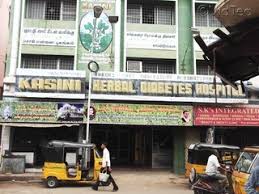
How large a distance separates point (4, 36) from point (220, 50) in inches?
1088

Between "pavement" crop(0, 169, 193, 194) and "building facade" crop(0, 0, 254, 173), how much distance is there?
1.90 metres

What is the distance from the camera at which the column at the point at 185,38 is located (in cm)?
2064

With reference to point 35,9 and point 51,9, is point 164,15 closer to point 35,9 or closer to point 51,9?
point 51,9

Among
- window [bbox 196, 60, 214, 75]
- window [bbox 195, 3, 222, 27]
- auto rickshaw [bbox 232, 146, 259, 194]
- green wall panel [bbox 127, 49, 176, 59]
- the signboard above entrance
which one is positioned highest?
window [bbox 195, 3, 222, 27]

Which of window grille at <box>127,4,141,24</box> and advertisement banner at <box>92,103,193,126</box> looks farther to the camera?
window grille at <box>127,4,141,24</box>

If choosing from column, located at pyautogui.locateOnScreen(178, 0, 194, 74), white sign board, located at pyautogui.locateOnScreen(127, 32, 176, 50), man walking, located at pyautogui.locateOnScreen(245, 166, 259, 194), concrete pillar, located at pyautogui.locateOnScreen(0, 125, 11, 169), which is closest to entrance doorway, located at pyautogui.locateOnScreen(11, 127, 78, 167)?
concrete pillar, located at pyautogui.locateOnScreen(0, 125, 11, 169)

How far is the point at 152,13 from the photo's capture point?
2169cm

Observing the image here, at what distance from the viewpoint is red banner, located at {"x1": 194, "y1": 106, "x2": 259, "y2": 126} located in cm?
1922

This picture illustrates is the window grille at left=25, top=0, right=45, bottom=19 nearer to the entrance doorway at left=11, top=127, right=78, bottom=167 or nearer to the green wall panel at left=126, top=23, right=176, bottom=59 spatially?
the green wall panel at left=126, top=23, right=176, bottom=59

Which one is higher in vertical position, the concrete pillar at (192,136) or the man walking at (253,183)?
the concrete pillar at (192,136)

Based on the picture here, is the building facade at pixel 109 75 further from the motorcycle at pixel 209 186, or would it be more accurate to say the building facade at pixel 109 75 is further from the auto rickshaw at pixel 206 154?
the motorcycle at pixel 209 186

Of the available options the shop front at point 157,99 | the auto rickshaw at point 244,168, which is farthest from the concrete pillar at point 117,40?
the auto rickshaw at point 244,168

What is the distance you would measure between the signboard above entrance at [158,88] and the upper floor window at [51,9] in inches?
170

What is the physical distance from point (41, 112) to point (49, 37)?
415 centimetres
